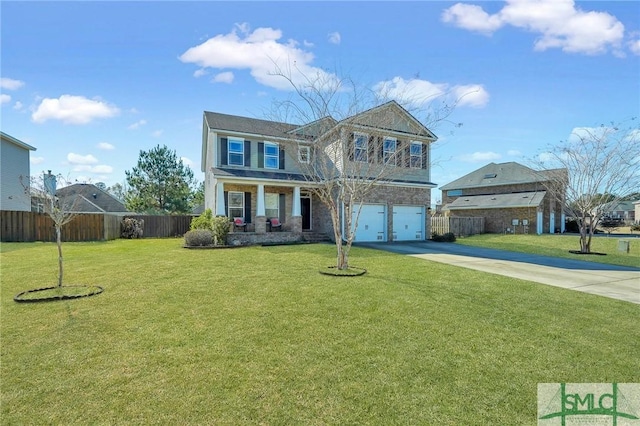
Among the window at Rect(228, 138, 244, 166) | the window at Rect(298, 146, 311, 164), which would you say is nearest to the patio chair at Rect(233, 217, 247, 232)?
the window at Rect(228, 138, 244, 166)

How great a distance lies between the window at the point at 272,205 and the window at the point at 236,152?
2735 millimetres

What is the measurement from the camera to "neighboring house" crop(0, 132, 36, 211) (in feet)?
72.9

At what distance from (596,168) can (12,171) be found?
1441 inches

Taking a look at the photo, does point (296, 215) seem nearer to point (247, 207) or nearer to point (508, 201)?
point (247, 207)

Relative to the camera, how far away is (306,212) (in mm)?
21094

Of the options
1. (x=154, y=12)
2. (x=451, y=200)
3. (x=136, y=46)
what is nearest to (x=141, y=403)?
(x=154, y=12)

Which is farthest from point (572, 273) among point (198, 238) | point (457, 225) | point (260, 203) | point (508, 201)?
point (508, 201)

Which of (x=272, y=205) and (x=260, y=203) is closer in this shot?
(x=260, y=203)

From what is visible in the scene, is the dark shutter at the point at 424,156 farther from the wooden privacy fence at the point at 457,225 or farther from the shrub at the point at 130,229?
the shrub at the point at 130,229

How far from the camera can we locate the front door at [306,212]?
21031 millimetres

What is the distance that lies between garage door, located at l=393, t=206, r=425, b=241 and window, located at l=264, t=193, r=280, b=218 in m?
7.28

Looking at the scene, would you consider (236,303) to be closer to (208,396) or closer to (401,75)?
(208,396)

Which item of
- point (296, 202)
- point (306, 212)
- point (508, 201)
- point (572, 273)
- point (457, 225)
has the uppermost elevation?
point (508, 201)

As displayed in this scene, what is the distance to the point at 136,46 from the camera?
1129cm
